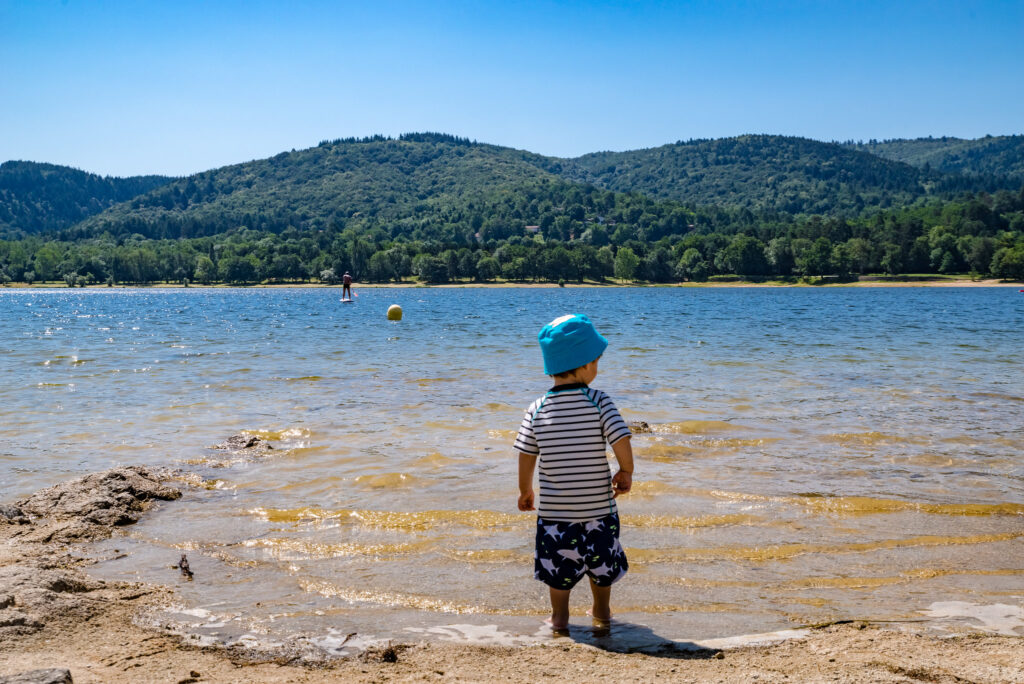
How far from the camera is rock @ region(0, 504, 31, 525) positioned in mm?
7773

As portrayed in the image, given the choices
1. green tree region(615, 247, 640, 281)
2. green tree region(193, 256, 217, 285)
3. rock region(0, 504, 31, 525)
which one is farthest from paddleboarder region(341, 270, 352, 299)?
green tree region(193, 256, 217, 285)

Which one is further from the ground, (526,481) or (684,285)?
(684,285)

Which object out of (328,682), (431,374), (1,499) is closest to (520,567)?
(328,682)

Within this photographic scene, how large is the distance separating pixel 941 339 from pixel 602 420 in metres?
32.8

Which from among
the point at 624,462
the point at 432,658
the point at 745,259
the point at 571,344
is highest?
the point at 745,259

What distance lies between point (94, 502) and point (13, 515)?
73cm

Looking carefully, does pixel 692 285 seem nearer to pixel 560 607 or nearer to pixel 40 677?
pixel 560 607

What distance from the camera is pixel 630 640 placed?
5.23 meters

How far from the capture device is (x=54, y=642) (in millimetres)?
4859

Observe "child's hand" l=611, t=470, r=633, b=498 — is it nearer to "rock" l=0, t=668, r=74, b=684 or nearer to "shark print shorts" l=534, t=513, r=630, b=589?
"shark print shorts" l=534, t=513, r=630, b=589

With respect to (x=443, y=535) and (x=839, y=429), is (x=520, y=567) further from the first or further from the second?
(x=839, y=429)

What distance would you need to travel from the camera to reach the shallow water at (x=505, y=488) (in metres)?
6.06

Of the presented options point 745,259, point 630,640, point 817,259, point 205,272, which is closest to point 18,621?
point 630,640

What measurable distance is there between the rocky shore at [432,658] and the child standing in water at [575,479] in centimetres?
54
